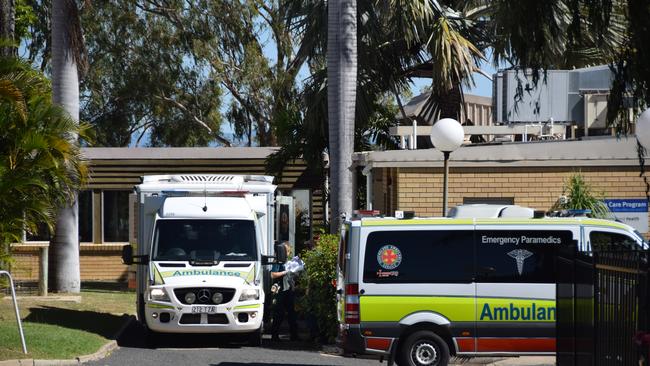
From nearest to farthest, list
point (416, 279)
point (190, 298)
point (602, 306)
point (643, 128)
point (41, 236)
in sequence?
point (602, 306) < point (643, 128) < point (416, 279) < point (190, 298) < point (41, 236)

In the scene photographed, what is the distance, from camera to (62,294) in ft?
78.8

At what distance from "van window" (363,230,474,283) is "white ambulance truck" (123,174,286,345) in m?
4.17

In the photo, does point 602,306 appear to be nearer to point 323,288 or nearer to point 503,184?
point 323,288

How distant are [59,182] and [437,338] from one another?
852cm

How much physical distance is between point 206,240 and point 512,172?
5.73 meters

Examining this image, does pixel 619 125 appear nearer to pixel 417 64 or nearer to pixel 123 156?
pixel 417 64

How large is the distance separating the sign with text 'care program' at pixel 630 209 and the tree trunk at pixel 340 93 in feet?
15.4

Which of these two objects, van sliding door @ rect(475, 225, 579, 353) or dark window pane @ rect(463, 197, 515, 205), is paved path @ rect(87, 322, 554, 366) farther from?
dark window pane @ rect(463, 197, 515, 205)

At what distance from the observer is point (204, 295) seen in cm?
1766

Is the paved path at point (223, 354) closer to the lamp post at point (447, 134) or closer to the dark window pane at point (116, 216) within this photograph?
the lamp post at point (447, 134)

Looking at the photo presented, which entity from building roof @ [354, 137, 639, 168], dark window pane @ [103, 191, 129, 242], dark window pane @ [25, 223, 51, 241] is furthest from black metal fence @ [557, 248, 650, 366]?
dark window pane @ [25, 223, 51, 241]

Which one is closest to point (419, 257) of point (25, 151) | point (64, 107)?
point (25, 151)

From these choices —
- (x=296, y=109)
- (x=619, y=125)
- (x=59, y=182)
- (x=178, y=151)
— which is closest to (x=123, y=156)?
(x=178, y=151)

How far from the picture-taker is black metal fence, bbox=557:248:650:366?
8359 mm
